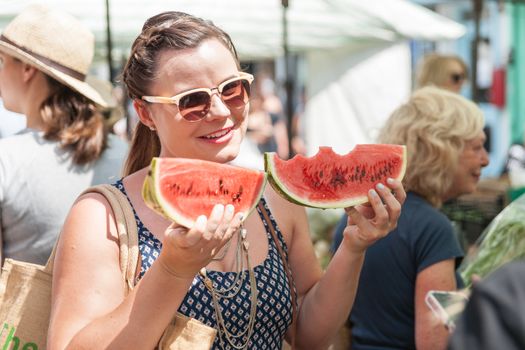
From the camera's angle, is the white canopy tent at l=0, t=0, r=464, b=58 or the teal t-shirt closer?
the teal t-shirt

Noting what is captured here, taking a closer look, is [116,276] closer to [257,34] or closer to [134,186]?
[134,186]

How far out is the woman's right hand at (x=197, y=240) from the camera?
1.76 meters

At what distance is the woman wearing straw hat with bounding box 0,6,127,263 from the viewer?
2953 mm

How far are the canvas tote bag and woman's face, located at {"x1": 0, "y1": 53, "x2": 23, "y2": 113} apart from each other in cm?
118

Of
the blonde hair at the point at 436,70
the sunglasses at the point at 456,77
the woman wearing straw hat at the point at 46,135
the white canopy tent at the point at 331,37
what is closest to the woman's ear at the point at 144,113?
the woman wearing straw hat at the point at 46,135

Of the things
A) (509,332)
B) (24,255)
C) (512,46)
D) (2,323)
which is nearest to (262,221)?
(2,323)

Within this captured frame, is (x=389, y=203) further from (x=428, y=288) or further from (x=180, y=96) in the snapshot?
(x=428, y=288)

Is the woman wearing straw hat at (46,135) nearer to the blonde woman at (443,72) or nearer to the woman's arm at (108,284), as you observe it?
the woman's arm at (108,284)

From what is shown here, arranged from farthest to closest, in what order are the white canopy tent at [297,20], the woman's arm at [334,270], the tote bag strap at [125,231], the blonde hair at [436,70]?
the blonde hair at [436,70], the white canopy tent at [297,20], the woman's arm at [334,270], the tote bag strap at [125,231]

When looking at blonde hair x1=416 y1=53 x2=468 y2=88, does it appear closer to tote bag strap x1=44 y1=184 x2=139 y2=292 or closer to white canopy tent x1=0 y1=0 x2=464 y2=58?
white canopy tent x1=0 y1=0 x2=464 y2=58

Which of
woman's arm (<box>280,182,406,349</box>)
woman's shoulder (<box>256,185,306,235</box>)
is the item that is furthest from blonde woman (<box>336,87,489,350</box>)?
woman's shoulder (<box>256,185,306,235</box>)

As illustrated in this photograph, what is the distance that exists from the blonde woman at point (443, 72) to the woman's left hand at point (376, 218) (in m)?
4.54

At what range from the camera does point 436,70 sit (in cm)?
660

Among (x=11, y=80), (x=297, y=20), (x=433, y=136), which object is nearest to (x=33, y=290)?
(x=11, y=80)
